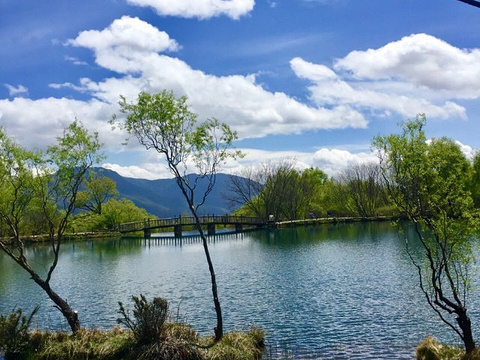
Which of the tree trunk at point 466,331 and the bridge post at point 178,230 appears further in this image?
the bridge post at point 178,230

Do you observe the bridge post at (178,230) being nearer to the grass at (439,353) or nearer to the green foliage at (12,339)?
the green foliage at (12,339)

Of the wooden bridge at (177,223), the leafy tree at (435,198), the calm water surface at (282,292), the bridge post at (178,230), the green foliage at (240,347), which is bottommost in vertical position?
the calm water surface at (282,292)

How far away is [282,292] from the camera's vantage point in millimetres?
26531

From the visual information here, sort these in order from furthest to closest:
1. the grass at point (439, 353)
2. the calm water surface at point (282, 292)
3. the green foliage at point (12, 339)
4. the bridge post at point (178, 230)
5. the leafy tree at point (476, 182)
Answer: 1. the bridge post at point (178, 230)
2. the leafy tree at point (476, 182)
3. the calm water surface at point (282, 292)
4. the green foliage at point (12, 339)
5. the grass at point (439, 353)

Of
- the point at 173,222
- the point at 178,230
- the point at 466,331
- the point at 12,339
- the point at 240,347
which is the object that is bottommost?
the point at 240,347

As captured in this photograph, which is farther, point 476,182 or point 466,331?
point 476,182

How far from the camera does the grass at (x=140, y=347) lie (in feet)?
46.7

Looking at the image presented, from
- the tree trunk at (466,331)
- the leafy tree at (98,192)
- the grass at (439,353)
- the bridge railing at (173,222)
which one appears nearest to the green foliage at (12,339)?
the grass at (439,353)

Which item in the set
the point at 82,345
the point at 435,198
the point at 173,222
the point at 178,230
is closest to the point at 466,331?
the point at 435,198

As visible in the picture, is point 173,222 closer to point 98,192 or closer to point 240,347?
point 98,192

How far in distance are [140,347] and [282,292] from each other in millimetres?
13164

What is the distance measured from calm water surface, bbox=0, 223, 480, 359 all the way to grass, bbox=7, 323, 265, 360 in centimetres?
204

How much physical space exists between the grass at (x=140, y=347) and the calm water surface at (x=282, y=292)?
204cm

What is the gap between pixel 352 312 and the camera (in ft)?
68.9
